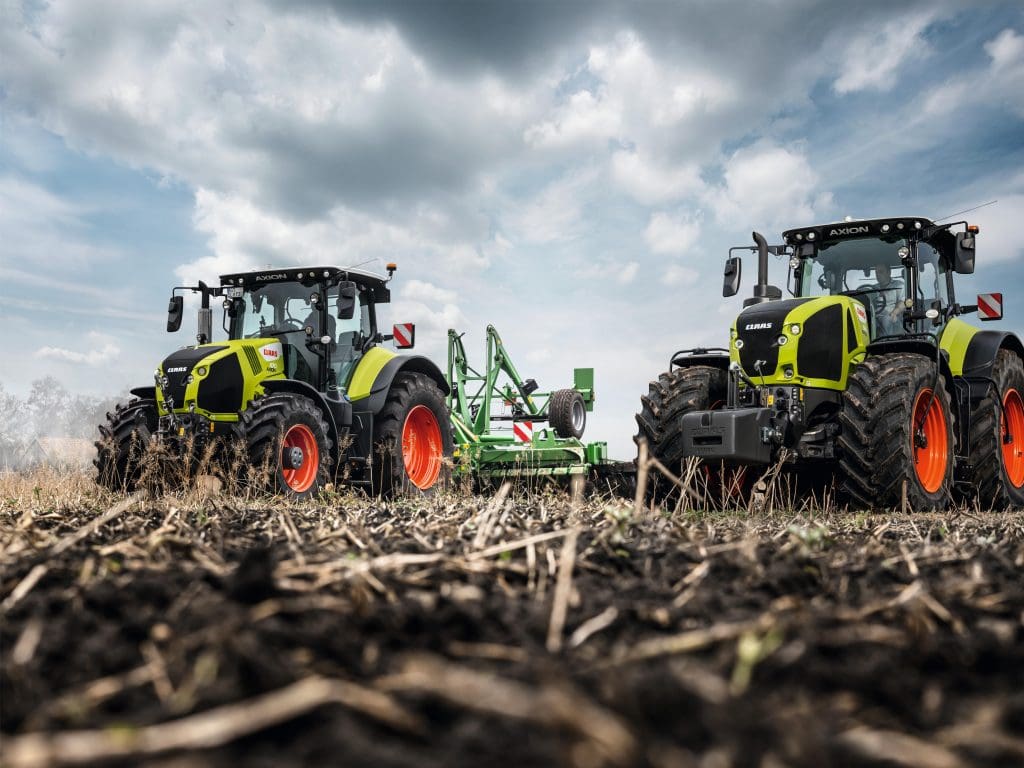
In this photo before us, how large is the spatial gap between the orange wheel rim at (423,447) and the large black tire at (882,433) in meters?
5.18

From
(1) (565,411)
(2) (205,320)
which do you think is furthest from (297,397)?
(1) (565,411)

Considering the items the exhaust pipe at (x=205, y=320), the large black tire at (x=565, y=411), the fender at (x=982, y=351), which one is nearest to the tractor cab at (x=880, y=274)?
the fender at (x=982, y=351)

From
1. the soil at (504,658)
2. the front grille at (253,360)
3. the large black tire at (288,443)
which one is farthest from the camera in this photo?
the front grille at (253,360)

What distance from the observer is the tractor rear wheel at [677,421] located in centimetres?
737

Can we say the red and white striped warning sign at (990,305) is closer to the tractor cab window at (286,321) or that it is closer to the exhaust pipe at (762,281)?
the exhaust pipe at (762,281)

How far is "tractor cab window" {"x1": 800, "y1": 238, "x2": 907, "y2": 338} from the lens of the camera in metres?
8.02

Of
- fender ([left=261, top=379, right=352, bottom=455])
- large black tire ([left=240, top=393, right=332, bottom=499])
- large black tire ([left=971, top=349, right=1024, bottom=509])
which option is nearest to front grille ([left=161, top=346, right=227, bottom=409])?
fender ([left=261, top=379, right=352, bottom=455])

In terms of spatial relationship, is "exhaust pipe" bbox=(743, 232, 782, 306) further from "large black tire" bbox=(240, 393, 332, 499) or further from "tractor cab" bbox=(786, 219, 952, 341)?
"large black tire" bbox=(240, 393, 332, 499)

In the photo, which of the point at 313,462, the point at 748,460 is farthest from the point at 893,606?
the point at 313,462

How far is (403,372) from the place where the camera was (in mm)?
10281

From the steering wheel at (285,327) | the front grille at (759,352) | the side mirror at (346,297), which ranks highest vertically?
the side mirror at (346,297)

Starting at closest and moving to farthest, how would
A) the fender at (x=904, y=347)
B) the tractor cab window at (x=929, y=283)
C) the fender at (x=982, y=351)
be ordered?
the fender at (x=904, y=347)
the tractor cab window at (x=929, y=283)
the fender at (x=982, y=351)

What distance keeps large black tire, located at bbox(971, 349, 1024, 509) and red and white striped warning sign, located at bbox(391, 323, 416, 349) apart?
239 inches

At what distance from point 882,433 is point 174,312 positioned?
747 cm
